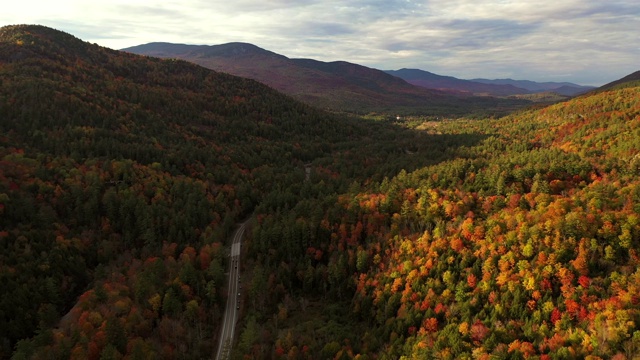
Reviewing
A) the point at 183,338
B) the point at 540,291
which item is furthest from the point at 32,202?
the point at 540,291

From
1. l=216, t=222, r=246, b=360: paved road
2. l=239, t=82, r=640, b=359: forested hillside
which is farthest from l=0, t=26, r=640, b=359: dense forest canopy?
l=216, t=222, r=246, b=360: paved road

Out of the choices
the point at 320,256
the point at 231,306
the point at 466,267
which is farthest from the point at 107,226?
the point at 466,267

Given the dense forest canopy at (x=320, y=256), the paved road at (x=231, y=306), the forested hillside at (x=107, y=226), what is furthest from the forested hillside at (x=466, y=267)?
the forested hillside at (x=107, y=226)

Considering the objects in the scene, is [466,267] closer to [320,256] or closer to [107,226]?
[320,256]

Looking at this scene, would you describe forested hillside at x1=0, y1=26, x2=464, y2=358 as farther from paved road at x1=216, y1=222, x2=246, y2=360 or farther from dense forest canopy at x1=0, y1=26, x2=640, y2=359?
paved road at x1=216, y1=222, x2=246, y2=360

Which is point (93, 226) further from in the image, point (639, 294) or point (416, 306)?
point (639, 294)
